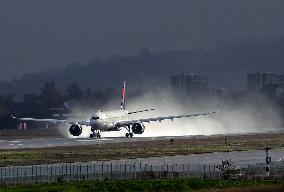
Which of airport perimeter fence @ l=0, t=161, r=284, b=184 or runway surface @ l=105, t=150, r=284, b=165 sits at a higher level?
runway surface @ l=105, t=150, r=284, b=165

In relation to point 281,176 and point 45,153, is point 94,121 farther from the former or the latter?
point 281,176

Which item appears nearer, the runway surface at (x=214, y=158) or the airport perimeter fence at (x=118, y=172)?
the airport perimeter fence at (x=118, y=172)

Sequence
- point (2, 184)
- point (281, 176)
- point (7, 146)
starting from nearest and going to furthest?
point (2, 184), point (281, 176), point (7, 146)

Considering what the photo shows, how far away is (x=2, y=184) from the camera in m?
96.5

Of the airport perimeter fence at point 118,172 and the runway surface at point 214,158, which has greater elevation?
the runway surface at point 214,158

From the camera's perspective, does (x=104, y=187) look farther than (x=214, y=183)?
No

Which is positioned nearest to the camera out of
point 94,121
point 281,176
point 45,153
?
point 281,176

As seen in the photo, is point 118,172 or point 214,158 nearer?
point 118,172

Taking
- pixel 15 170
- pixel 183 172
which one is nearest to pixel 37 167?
pixel 15 170

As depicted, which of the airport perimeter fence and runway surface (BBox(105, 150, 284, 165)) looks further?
runway surface (BBox(105, 150, 284, 165))

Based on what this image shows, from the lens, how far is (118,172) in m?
108

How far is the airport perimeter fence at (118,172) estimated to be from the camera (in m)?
103

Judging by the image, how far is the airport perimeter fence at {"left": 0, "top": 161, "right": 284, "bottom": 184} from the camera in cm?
10262

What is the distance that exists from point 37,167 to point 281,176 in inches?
1249
